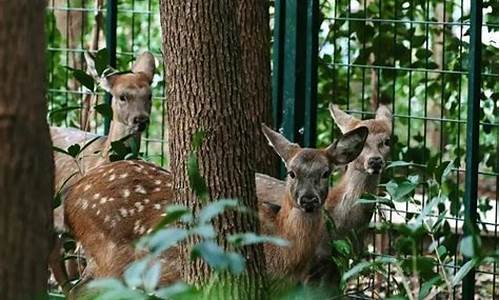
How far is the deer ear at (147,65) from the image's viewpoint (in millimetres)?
8414

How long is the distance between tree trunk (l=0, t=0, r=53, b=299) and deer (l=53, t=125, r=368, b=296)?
3.88 metres

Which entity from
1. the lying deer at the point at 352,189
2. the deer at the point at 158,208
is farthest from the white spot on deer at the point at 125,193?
the lying deer at the point at 352,189

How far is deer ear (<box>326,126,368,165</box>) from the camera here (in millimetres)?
6863

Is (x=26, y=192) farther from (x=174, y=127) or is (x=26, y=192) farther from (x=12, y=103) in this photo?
(x=174, y=127)

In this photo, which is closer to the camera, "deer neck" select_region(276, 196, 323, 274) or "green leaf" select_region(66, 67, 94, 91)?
"green leaf" select_region(66, 67, 94, 91)

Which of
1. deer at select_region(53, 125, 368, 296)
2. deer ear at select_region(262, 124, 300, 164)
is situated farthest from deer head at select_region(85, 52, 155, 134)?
deer ear at select_region(262, 124, 300, 164)

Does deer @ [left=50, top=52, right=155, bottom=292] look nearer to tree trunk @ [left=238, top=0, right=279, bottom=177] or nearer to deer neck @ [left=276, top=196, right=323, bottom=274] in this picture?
tree trunk @ [left=238, top=0, right=279, bottom=177]

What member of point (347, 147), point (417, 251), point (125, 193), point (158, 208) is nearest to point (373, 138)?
point (347, 147)

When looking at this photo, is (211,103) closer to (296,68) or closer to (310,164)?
(310,164)

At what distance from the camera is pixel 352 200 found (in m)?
7.17

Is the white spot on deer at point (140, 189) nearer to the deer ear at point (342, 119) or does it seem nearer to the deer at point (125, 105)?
the deer ear at point (342, 119)

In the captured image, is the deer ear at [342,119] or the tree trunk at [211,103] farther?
the deer ear at [342,119]

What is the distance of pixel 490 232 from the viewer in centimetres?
940

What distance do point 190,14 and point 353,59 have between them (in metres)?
4.31
